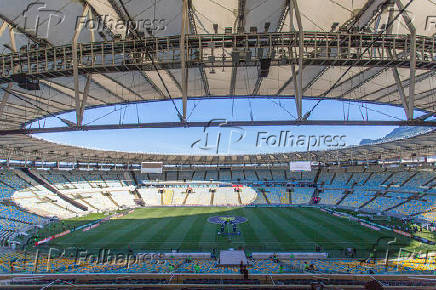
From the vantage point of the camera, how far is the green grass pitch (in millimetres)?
22719

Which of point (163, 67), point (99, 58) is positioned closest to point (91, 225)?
point (99, 58)

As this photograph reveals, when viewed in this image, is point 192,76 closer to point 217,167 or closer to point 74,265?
point 74,265

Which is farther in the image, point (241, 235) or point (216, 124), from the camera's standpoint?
point (241, 235)

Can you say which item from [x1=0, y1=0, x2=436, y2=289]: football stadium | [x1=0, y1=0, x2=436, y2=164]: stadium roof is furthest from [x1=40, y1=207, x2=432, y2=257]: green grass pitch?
[x1=0, y1=0, x2=436, y2=164]: stadium roof

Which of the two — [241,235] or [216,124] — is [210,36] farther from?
[241,235]

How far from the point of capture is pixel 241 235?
2652cm

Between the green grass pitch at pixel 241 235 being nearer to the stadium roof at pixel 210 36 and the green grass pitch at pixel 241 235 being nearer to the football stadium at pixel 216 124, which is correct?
the football stadium at pixel 216 124

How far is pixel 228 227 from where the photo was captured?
2975cm

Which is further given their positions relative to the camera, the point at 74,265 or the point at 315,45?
the point at 74,265

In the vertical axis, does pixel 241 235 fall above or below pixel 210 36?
below

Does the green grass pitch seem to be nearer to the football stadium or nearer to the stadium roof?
the football stadium

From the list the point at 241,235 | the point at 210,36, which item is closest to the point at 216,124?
the point at 210,36

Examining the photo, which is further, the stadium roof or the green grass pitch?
the green grass pitch

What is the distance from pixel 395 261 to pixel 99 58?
24.3 meters
